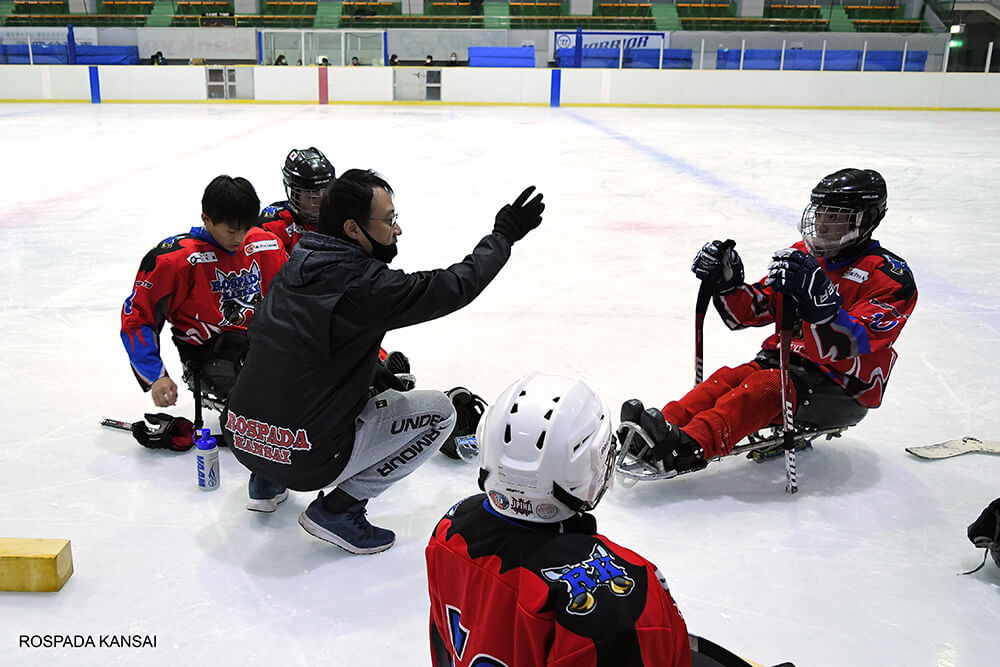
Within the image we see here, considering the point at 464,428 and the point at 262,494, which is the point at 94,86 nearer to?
the point at 464,428

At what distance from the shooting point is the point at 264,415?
230 centimetres


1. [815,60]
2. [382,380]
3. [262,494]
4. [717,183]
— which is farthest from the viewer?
[815,60]

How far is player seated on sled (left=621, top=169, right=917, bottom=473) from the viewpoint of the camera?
2.75m

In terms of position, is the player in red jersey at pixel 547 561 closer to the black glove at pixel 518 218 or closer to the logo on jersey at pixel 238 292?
the black glove at pixel 518 218

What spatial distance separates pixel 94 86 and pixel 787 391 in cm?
1937

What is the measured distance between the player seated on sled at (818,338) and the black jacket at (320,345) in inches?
34.2

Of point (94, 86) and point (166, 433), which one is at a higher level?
point (94, 86)

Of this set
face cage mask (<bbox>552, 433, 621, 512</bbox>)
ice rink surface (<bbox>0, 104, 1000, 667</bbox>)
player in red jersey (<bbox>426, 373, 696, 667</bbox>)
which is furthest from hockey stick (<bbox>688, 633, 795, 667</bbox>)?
ice rink surface (<bbox>0, 104, 1000, 667</bbox>)

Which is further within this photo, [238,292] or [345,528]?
[238,292]

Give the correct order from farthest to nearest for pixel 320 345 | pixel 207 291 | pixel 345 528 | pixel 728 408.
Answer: pixel 207 291, pixel 728 408, pixel 345 528, pixel 320 345

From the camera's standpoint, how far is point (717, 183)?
9.09 meters

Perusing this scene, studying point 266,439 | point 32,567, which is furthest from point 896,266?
point 32,567

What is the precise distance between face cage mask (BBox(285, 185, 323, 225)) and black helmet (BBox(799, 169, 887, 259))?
1.72 metres

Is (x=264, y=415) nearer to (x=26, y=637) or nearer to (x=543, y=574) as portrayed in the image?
(x=26, y=637)
